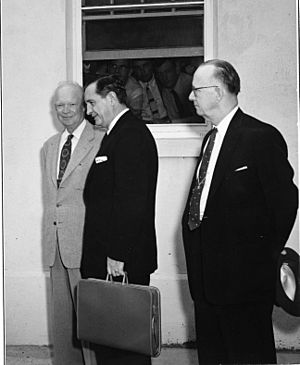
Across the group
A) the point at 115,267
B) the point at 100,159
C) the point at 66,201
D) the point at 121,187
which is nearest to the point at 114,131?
the point at 100,159

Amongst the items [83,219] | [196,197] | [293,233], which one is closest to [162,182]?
[196,197]

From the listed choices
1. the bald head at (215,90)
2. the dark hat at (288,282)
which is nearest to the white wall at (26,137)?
the bald head at (215,90)

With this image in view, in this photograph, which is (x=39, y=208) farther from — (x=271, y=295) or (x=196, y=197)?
(x=271, y=295)

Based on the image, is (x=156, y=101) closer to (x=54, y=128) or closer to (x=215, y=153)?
(x=215, y=153)

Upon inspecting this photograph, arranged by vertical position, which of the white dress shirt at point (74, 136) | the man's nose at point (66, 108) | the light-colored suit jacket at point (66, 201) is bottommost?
the light-colored suit jacket at point (66, 201)

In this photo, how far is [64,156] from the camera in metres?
3.63

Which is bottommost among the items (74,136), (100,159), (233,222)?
(233,222)

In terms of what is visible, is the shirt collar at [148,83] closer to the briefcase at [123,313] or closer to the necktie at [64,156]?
the necktie at [64,156]

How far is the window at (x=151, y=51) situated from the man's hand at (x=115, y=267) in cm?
62

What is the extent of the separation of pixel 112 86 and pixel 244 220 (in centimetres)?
80

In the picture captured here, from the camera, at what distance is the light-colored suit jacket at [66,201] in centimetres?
362

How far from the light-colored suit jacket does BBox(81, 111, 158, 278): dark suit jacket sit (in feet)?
0.15

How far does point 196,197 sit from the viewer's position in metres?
3.59

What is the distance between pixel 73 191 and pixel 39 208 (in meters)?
0.17
